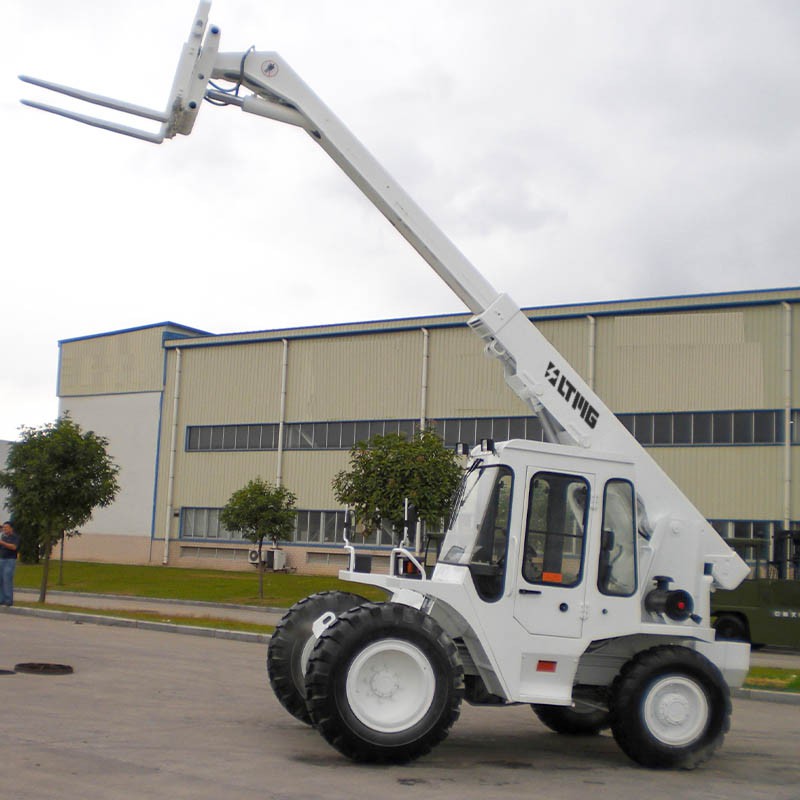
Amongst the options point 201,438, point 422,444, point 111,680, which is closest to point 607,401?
point 422,444

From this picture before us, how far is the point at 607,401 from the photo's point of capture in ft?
129

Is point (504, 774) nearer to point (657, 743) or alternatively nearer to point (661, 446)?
point (657, 743)

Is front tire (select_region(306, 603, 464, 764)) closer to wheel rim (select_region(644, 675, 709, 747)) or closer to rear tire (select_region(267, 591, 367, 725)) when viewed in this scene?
rear tire (select_region(267, 591, 367, 725))

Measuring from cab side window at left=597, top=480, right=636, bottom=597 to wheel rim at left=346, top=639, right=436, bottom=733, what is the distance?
5.50 ft

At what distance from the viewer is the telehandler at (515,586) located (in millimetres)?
7824

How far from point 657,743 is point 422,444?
20.7 meters

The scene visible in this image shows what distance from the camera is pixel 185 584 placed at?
36.4 metres

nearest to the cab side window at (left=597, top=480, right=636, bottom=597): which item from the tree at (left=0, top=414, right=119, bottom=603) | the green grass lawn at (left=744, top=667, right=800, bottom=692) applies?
the green grass lawn at (left=744, top=667, right=800, bottom=692)

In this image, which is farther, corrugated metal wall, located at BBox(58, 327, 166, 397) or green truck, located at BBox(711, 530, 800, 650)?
corrugated metal wall, located at BBox(58, 327, 166, 397)

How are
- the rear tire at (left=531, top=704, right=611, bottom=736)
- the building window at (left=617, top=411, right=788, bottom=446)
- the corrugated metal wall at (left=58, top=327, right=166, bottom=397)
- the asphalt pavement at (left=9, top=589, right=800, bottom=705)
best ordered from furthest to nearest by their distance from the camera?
1. the corrugated metal wall at (left=58, top=327, right=166, bottom=397)
2. the building window at (left=617, top=411, right=788, bottom=446)
3. the asphalt pavement at (left=9, top=589, right=800, bottom=705)
4. the rear tire at (left=531, top=704, right=611, bottom=736)

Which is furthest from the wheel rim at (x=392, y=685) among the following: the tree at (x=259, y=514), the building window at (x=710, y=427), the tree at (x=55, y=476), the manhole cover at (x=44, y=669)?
the building window at (x=710, y=427)

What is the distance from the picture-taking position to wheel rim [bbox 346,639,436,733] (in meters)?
7.77

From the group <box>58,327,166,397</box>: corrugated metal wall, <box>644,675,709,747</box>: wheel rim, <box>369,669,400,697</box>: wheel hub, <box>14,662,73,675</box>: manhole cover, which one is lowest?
<box>14,662,73,675</box>: manhole cover

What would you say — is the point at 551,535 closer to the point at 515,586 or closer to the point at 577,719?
the point at 515,586
